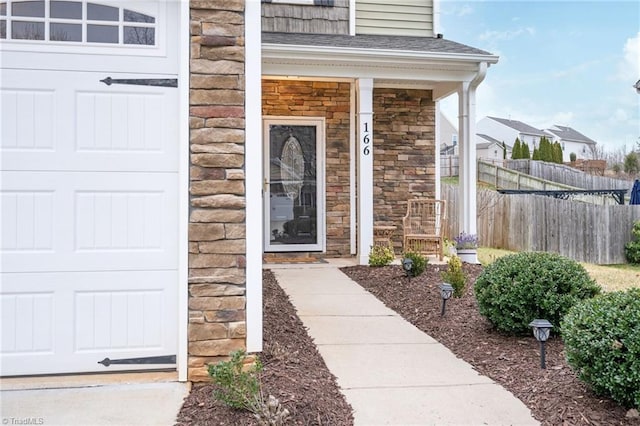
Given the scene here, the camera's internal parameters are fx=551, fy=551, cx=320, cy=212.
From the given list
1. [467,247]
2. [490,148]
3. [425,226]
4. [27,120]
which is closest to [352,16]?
[425,226]

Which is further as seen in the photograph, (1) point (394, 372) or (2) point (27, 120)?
(1) point (394, 372)

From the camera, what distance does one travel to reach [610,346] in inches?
110

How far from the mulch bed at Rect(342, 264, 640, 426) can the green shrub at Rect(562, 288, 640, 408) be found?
165mm

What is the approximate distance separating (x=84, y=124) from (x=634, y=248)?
10.6 m

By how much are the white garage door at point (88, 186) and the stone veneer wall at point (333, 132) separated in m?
5.26

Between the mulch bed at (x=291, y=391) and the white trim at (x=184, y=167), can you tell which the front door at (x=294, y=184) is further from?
the white trim at (x=184, y=167)

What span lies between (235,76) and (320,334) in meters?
2.27

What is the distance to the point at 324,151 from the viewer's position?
8703mm

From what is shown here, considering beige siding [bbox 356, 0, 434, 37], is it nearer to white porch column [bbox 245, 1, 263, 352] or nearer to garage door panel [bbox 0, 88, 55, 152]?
white porch column [bbox 245, 1, 263, 352]

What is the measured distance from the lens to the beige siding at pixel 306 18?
864 centimetres

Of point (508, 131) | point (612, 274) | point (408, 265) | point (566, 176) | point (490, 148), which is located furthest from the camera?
point (508, 131)

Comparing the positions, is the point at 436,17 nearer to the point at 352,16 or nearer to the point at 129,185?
the point at 352,16

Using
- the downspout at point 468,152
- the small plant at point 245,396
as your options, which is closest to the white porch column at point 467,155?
the downspout at point 468,152

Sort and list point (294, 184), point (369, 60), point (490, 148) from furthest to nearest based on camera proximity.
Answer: point (490, 148)
point (294, 184)
point (369, 60)
